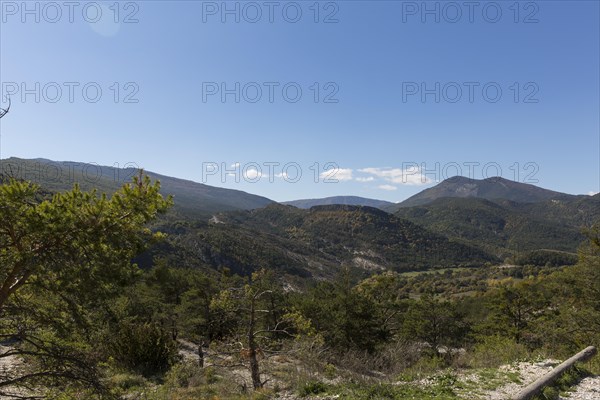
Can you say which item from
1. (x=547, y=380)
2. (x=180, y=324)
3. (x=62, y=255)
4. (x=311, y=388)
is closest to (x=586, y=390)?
(x=547, y=380)

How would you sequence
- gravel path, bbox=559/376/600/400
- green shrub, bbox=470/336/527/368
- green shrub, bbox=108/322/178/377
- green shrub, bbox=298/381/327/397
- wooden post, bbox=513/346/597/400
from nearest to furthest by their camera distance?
wooden post, bbox=513/346/597/400
gravel path, bbox=559/376/600/400
green shrub, bbox=298/381/327/397
green shrub, bbox=470/336/527/368
green shrub, bbox=108/322/178/377

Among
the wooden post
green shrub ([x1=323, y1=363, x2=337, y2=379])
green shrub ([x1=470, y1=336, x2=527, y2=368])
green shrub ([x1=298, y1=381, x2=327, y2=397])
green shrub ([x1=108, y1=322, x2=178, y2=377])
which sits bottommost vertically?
green shrub ([x1=108, y1=322, x2=178, y2=377])

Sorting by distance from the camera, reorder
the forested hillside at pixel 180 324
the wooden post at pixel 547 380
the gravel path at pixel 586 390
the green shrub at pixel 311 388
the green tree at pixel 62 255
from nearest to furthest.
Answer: the green tree at pixel 62 255 → the forested hillside at pixel 180 324 → the wooden post at pixel 547 380 → the gravel path at pixel 586 390 → the green shrub at pixel 311 388

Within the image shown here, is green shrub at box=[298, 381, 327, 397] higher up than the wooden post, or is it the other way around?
the wooden post

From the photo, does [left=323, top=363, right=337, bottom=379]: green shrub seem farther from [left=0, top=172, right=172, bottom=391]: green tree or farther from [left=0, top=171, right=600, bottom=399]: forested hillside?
[left=0, top=172, right=172, bottom=391]: green tree

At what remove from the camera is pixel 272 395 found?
9.69m

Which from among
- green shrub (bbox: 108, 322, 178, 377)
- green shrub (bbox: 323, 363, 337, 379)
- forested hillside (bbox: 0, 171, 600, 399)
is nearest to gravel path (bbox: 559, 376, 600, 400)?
forested hillside (bbox: 0, 171, 600, 399)

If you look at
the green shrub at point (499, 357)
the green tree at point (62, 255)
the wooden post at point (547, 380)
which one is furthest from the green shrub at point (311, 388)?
the green shrub at point (499, 357)

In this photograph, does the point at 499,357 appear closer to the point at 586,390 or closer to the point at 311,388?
the point at 586,390

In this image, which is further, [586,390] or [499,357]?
[499,357]

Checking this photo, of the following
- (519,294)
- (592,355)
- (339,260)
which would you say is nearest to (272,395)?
(592,355)

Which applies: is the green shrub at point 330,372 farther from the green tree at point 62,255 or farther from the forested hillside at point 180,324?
the green tree at point 62,255

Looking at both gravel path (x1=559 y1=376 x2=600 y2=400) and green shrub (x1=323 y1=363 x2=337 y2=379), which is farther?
green shrub (x1=323 y1=363 x2=337 y2=379)

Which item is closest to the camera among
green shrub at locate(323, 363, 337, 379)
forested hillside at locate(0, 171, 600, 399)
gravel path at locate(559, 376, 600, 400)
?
forested hillside at locate(0, 171, 600, 399)
